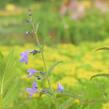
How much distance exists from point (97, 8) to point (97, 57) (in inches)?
231

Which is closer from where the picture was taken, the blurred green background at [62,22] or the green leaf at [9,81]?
the green leaf at [9,81]

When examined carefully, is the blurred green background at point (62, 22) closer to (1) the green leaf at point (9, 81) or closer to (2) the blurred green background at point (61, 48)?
(2) the blurred green background at point (61, 48)

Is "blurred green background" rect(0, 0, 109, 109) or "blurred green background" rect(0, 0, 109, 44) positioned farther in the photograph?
"blurred green background" rect(0, 0, 109, 44)

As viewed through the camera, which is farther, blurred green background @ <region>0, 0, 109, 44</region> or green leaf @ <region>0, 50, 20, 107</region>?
blurred green background @ <region>0, 0, 109, 44</region>

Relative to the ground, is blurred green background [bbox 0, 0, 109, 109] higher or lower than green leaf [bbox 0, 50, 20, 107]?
lower

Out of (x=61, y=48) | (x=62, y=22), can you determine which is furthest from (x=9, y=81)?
(x=62, y=22)

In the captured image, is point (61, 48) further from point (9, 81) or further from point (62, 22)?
point (9, 81)

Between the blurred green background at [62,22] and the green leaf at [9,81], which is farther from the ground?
the green leaf at [9,81]

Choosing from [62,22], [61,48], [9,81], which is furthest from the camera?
[62,22]

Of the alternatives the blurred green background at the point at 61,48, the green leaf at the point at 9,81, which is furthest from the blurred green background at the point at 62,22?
the green leaf at the point at 9,81

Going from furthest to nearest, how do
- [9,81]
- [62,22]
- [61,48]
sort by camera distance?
[62,22], [61,48], [9,81]

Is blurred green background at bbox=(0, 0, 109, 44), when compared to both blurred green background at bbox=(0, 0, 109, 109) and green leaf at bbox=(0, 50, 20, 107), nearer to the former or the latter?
blurred green background at bbox=(0, 0, 109, 109)

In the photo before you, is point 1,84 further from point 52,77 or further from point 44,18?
point 44,18

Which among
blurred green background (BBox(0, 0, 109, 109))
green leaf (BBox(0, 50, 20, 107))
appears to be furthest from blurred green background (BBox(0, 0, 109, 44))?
green leaf (BBox(0, 50, 20, 107))
